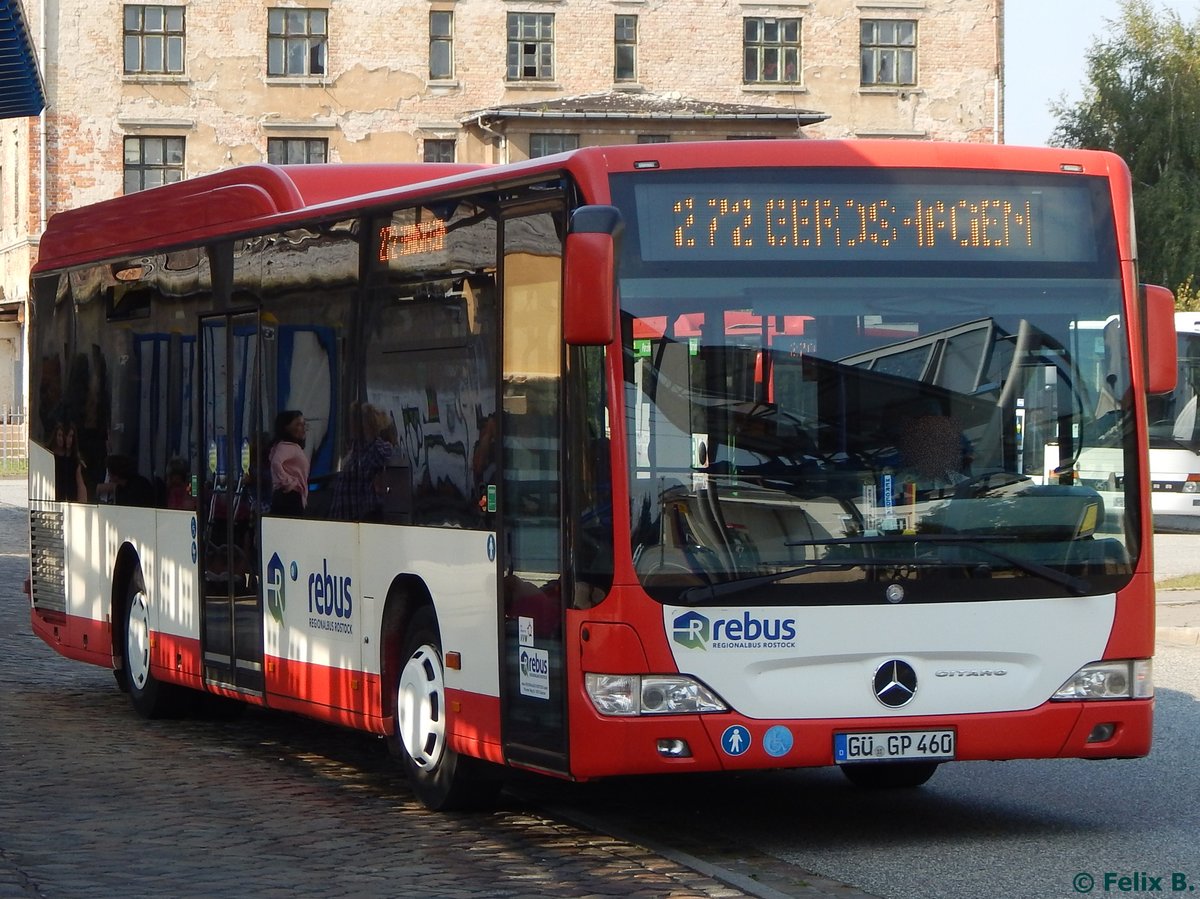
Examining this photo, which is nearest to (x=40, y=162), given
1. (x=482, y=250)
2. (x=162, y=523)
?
(x=162, y=523)

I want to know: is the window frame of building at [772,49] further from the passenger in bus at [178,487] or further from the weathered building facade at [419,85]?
the passenger in bus at [178,487]

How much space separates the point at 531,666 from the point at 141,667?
5631 millimetres

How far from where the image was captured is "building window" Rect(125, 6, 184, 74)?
196 ft

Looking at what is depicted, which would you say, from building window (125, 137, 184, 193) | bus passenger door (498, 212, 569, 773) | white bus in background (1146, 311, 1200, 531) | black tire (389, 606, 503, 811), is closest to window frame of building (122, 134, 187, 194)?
building window (125, 137, 184, 193)

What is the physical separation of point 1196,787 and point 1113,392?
2301 mm

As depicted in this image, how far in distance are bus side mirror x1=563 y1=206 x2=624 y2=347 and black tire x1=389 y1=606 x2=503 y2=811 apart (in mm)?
2077

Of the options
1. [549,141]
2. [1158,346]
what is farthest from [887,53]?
[1158,346]

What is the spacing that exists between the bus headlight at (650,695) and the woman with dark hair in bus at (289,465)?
325 centimetres

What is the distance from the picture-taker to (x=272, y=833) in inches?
357

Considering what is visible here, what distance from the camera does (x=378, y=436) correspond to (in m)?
10.2

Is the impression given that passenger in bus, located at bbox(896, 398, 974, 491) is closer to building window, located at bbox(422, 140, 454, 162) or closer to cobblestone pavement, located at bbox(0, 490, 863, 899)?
cobblestone pavement, located at bbox(0, 490, 863, 899)

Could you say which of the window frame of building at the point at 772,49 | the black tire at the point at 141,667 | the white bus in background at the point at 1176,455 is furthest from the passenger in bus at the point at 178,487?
the window frame of building at the point at 772,49

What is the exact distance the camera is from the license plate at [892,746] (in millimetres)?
8375

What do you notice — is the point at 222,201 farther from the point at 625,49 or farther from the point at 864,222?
the point at 625,49
